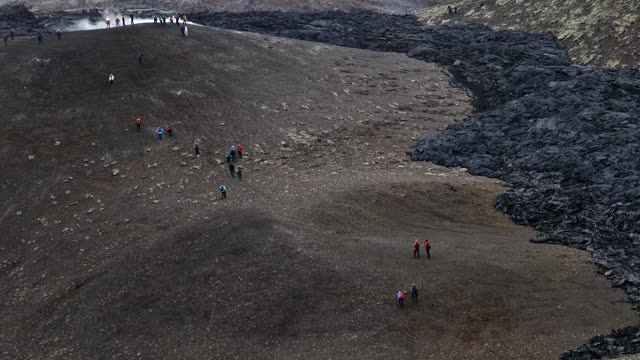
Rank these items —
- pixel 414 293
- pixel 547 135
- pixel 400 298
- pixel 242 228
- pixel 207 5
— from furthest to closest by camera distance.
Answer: pixel 207 5
pixel 547 135
pixel 242 228
pixel 414 293
pixel 400 298

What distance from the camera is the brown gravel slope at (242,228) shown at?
112 ft

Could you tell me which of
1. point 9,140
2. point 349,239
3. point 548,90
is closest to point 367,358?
point 349,239

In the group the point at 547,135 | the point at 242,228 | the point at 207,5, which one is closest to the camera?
the point at 242,228

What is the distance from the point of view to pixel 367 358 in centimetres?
3209

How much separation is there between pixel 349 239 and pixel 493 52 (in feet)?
157

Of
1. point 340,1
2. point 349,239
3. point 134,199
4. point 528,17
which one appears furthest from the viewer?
point 340,1

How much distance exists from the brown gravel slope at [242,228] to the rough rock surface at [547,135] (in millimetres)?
2278

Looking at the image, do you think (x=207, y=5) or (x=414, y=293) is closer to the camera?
(x=414, y=293)

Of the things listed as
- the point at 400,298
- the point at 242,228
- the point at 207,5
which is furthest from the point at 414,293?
the point at 207,5

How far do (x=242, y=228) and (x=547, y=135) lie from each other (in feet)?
100

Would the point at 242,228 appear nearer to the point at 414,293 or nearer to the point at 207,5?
the point at 414,293

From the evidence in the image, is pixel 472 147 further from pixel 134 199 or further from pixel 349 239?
pixel 134 199

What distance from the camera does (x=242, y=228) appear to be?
40500 mm

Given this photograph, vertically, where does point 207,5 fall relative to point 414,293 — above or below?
above
